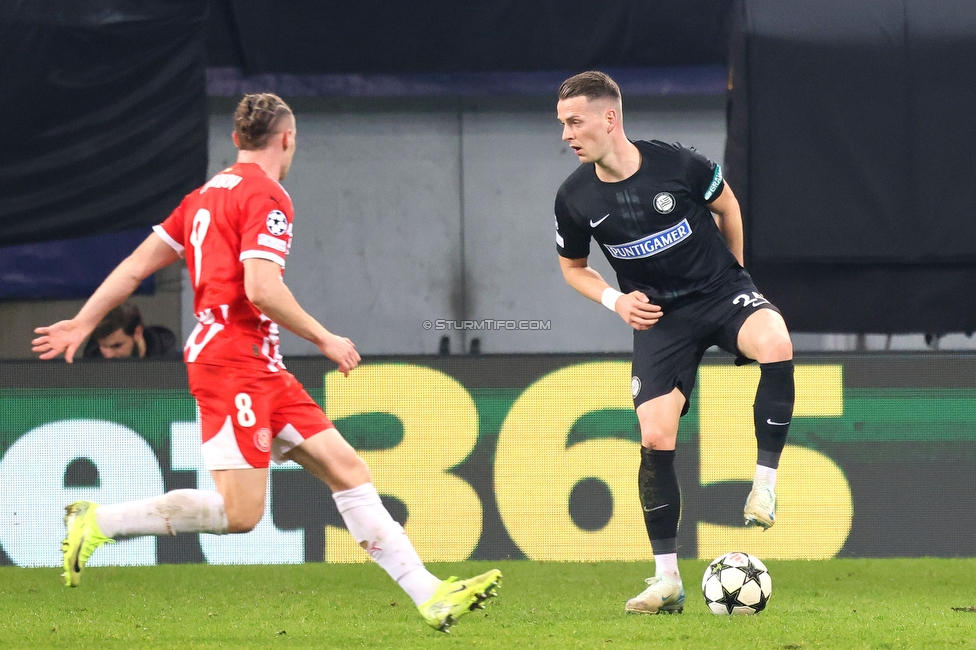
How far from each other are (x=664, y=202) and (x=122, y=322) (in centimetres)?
386

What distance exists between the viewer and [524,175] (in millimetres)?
8367

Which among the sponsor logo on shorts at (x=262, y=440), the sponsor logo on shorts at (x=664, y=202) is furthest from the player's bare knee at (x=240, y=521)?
the sponsor logo on shorts at (x=664, y=202)

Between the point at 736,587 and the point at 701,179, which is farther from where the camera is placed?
the point at 701,179

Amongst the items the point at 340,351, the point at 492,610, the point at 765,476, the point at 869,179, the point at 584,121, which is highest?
the point at 869,179

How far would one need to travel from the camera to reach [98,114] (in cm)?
837

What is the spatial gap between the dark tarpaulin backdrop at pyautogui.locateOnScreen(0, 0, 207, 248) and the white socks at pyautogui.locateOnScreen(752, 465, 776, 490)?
4.35 metres

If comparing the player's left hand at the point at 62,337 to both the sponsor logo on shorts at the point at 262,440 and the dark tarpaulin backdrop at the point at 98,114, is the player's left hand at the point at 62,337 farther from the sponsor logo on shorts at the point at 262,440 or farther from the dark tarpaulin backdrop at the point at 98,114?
the dark tarpaulin backdrop at the point at 98,114

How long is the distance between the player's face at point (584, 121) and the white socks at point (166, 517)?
2.01 metres

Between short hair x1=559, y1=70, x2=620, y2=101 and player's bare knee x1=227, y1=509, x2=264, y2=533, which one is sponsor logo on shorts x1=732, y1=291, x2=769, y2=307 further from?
player's bare knee x1=227, y1=509, x2=264, y2=533

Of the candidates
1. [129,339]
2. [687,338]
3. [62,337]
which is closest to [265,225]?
[62,337]

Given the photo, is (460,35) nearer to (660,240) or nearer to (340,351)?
(660,240)

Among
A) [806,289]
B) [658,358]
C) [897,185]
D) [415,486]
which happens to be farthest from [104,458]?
[897,185]

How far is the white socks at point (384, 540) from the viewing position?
452 cm

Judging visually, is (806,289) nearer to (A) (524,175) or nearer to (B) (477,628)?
(A) (524,175)
